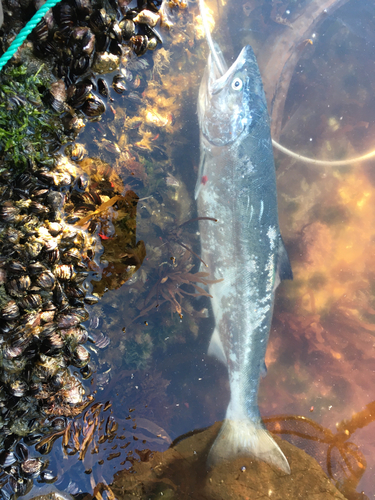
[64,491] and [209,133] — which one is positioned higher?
[209,133]

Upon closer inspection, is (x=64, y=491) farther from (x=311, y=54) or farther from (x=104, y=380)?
(x=311, y=54)

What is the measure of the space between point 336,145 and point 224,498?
4.67 metres

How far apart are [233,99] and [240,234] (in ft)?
5.04

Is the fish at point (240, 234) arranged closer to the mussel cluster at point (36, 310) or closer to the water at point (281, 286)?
the water at point (281, 286)

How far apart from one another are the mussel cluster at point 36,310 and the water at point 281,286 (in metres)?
0.42

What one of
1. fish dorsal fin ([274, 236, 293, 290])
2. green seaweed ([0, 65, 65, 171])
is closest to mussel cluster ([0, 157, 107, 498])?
green seaweed ([0, 65, 65, 171])

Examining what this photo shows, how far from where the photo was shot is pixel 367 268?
388 cm

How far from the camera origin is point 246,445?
3283 millimetres

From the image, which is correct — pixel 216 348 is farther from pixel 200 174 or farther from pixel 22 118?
pixel 22 118

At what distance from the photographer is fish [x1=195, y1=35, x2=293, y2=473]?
3051 millimetres

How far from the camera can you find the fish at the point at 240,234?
3.05m

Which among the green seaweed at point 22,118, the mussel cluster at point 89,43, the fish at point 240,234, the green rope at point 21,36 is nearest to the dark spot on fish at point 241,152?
the fish at point 240,234

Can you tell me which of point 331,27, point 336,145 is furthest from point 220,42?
point 336,145

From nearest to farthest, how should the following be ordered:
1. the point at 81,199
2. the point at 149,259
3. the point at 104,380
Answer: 1. the point at 81,199
2. the point at 104,380
3. the point at 149,259
